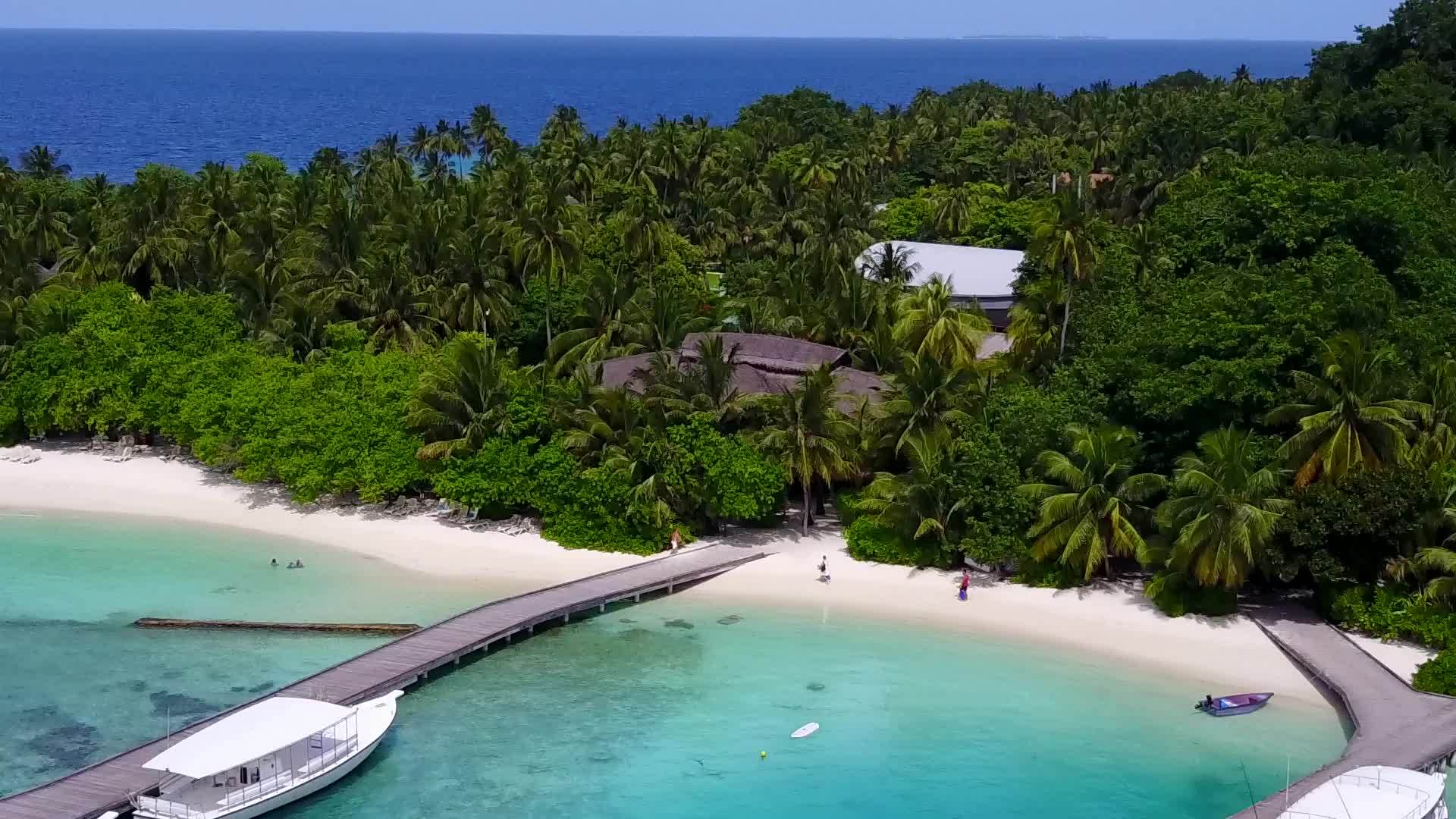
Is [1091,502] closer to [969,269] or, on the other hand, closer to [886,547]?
[886,547]

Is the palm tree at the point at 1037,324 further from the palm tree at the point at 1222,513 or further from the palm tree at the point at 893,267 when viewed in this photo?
the palm tree at the point at 1222,513

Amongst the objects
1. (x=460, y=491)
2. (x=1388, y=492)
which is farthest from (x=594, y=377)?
(x=1388, y=492)

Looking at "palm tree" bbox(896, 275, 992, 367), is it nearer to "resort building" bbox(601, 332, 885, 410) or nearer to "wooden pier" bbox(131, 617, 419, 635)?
"resort building" bbox(601, 332, 885, 410)

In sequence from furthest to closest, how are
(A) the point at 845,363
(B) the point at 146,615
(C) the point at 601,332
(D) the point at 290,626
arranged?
(C) the point at 601,332 → (A) the point at 845,363 → (B) the point at 146,615 → (D) the point at 290,626

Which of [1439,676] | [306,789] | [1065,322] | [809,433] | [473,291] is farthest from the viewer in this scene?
[473,291]

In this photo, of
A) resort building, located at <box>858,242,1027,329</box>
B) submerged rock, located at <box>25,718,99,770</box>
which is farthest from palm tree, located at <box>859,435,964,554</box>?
submerged rock, located at <box>25,718,99,770</box>

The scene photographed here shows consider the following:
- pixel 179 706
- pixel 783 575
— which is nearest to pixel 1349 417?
pixel 783 575
